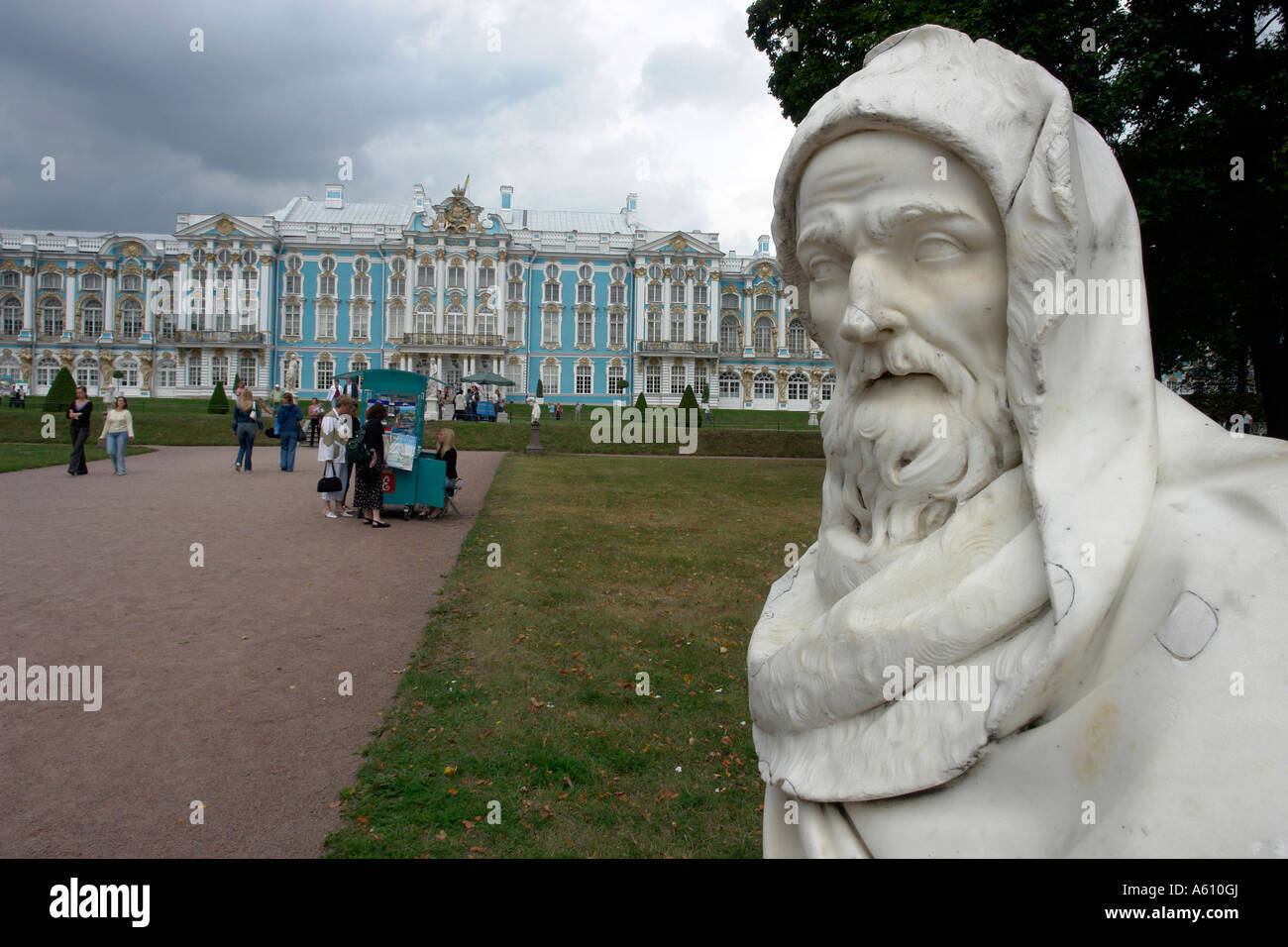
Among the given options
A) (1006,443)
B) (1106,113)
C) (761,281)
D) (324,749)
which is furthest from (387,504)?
A: (761,281)

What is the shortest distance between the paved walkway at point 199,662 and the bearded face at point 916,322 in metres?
2.81

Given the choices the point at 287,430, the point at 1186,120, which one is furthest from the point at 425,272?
the point at 1186,120

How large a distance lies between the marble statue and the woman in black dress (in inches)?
392

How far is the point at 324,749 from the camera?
12.6 ft

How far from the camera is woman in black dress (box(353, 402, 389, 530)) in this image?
34.3 ft

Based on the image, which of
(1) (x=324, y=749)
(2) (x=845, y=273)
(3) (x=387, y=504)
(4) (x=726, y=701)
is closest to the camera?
(2) (x=845, y=273)

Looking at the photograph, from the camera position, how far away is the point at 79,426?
46.3 feet

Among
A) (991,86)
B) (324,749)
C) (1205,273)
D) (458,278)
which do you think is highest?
(458,278)

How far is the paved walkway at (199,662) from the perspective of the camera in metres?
3.18

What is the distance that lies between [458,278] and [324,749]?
184 feet

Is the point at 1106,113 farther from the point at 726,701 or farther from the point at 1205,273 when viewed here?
the point at 726,701

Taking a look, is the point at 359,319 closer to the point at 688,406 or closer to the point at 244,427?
the point at 688,406

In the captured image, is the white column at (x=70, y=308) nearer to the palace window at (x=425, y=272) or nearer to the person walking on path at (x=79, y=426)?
the palace window at (x=425, y=272)

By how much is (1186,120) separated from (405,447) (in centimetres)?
1120
